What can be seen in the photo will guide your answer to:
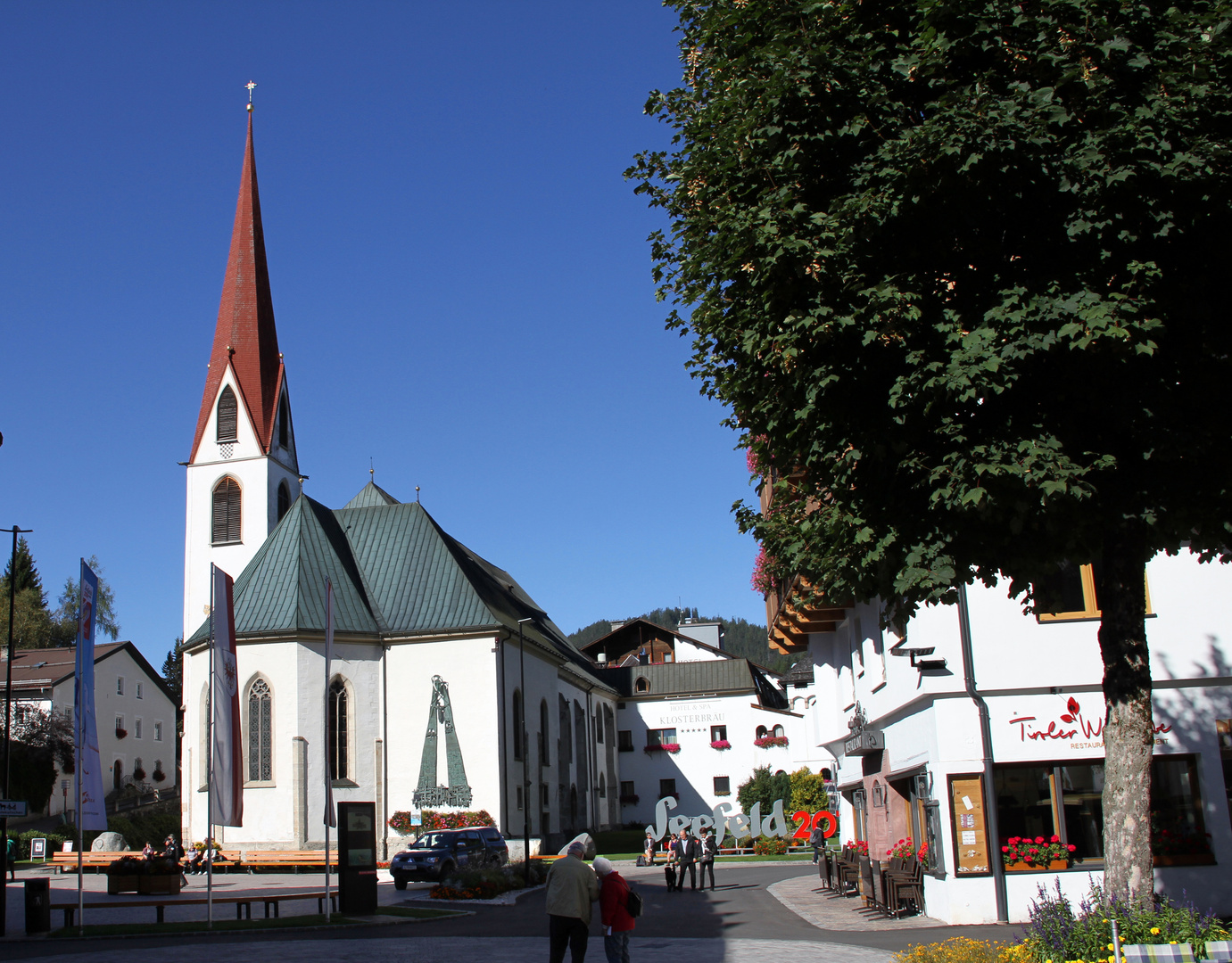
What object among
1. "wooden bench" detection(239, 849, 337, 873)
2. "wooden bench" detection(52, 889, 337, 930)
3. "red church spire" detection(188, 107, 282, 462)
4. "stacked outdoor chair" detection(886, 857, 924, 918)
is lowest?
"wooden bench" detection(239, 849, 337, 873)

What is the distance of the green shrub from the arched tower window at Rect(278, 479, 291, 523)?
45.8 m

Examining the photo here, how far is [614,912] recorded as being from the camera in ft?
38.9

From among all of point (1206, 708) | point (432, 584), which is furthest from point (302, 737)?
point (1206, 708)

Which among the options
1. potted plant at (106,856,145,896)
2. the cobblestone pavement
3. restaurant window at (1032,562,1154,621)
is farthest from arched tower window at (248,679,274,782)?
restaurant window at (1032,562,1154,621)

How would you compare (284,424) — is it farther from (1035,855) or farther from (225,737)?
(1035,855)

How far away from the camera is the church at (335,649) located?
40500 millimetres

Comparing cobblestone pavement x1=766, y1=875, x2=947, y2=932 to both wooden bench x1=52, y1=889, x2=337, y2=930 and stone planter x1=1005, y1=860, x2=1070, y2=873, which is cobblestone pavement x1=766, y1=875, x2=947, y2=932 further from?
wooden bench x1=52, y1=889, x2=337, y2=930

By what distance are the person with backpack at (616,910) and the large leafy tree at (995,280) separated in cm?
418

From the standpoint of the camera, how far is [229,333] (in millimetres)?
52312

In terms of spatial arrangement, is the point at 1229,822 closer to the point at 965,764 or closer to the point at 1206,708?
the point at 1206,708

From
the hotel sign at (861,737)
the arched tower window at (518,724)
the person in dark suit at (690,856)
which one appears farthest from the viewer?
the arched tower window at (518,724)

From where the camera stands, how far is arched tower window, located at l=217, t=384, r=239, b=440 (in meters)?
51.3

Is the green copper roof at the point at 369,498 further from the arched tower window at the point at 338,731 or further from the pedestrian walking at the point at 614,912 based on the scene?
the pedestrian walking at the point at 614,912

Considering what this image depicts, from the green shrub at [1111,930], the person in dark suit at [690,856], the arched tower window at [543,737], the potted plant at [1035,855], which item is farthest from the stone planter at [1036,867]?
the arched tower window at [543,737]
